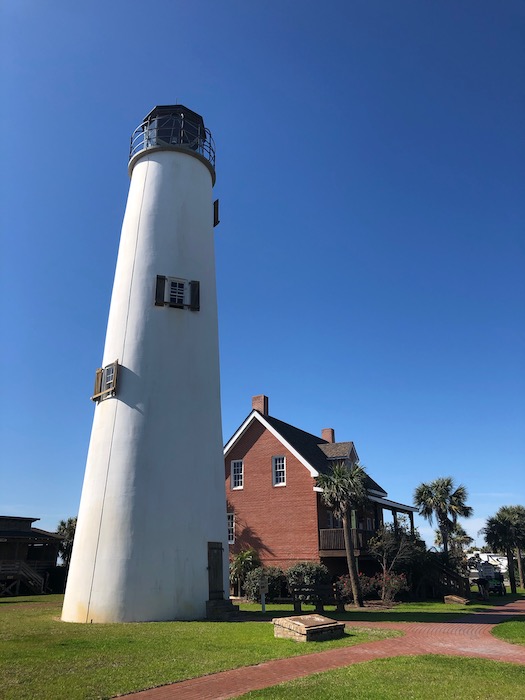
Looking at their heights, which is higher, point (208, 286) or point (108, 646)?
point (208, 286)

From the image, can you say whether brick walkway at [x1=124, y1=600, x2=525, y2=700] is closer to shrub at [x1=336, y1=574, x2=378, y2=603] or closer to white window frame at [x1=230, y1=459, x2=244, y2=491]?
shrub at [x1=336, y1=574, x2=378, y2=603]

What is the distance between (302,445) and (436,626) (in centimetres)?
1617

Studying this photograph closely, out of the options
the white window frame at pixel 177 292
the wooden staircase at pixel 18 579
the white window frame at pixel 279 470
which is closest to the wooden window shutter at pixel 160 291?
the white window frame at pixel 177 292

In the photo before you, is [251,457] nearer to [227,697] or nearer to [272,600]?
[272,600]

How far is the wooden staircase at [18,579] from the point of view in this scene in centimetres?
3188

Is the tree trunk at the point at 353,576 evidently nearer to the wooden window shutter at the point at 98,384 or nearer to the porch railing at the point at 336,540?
the porch railing at the point at 336,540

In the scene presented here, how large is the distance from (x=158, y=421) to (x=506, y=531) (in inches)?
1555

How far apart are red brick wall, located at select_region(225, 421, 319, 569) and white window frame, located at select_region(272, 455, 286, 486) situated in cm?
19

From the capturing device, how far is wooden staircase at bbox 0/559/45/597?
31875 millimetres

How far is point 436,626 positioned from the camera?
16.2m

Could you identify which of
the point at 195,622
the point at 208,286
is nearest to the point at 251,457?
the point at 208,286

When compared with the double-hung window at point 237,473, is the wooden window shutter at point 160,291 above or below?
above

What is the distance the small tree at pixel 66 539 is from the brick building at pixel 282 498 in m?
13.7

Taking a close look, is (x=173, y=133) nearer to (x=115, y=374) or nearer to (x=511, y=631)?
(x=115, y=374)
